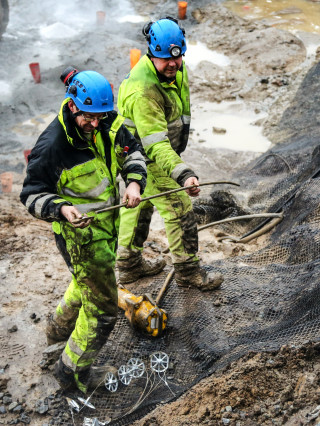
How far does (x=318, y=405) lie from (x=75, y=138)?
86.0 inches

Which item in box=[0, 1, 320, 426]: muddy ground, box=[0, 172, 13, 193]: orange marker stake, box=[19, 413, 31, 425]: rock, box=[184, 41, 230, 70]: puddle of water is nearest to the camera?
box=[0, 1, 320, 426]: muddy ground

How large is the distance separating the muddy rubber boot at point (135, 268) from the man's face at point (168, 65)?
1.69 metres

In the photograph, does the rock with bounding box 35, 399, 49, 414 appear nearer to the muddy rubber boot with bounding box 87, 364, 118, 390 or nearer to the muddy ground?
the muddy ground

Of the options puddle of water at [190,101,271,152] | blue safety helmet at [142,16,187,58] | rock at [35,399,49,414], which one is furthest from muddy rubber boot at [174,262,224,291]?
puddle of water at [190,101,271,152]

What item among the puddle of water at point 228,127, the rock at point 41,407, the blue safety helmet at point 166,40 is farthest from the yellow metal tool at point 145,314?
the puddle of water at point 228,127

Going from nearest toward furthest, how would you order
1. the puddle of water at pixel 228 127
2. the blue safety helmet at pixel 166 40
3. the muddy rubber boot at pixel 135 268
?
the blue safety helmet at pixel 166 40, the muddy rubber boot at pixel 135 268, the puddle of water at pixel 228 127

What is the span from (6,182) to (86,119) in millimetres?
4178

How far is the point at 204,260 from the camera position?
5.68 metres

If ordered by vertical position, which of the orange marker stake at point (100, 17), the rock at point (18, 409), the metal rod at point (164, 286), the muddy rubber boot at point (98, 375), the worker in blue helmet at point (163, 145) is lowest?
the orange marker stake at point (100, 17)

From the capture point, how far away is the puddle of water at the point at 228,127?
28.1ft

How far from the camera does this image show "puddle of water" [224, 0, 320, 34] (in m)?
13.2

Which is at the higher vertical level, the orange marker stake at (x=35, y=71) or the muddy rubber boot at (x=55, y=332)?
the muddy rubber boot at (x=55, y=332)

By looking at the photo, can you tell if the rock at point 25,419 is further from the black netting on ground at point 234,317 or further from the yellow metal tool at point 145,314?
the yellow metal tool at point 145,314

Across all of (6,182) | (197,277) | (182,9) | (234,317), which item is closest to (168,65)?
(197,277)
